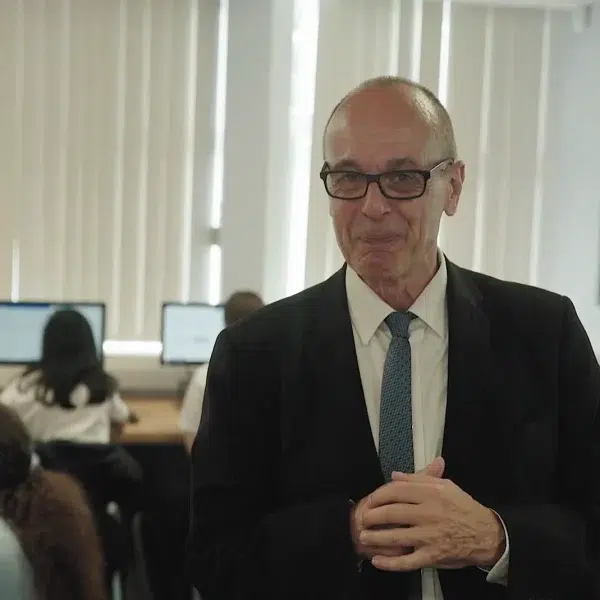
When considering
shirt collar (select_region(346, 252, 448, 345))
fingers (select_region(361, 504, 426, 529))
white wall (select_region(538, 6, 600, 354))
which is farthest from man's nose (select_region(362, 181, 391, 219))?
white wall (select_region(538, 6, 600, 354))

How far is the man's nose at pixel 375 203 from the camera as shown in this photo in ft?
3.23

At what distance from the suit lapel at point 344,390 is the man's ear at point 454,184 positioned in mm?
201

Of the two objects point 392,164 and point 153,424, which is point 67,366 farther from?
point 392,164

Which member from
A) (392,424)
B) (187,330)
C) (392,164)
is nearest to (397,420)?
(392,424)

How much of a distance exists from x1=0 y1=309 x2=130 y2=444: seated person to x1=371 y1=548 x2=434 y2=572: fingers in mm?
2320

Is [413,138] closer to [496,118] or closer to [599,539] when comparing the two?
[599,539]

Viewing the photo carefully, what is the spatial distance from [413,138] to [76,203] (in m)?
3.44

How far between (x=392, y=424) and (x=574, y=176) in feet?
12.7

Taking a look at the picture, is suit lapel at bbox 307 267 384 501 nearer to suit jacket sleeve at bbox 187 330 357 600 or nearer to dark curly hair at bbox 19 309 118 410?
suit jacket sleeve at bbox 187 330 357 600

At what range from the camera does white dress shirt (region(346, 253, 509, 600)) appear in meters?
1.01

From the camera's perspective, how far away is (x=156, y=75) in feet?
13.7

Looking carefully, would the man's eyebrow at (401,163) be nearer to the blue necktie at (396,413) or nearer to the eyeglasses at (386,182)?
the eyeglasses at (386,182)

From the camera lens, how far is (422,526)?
895 millimetres

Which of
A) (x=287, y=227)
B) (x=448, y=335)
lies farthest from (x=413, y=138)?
(x=287, y=227)
